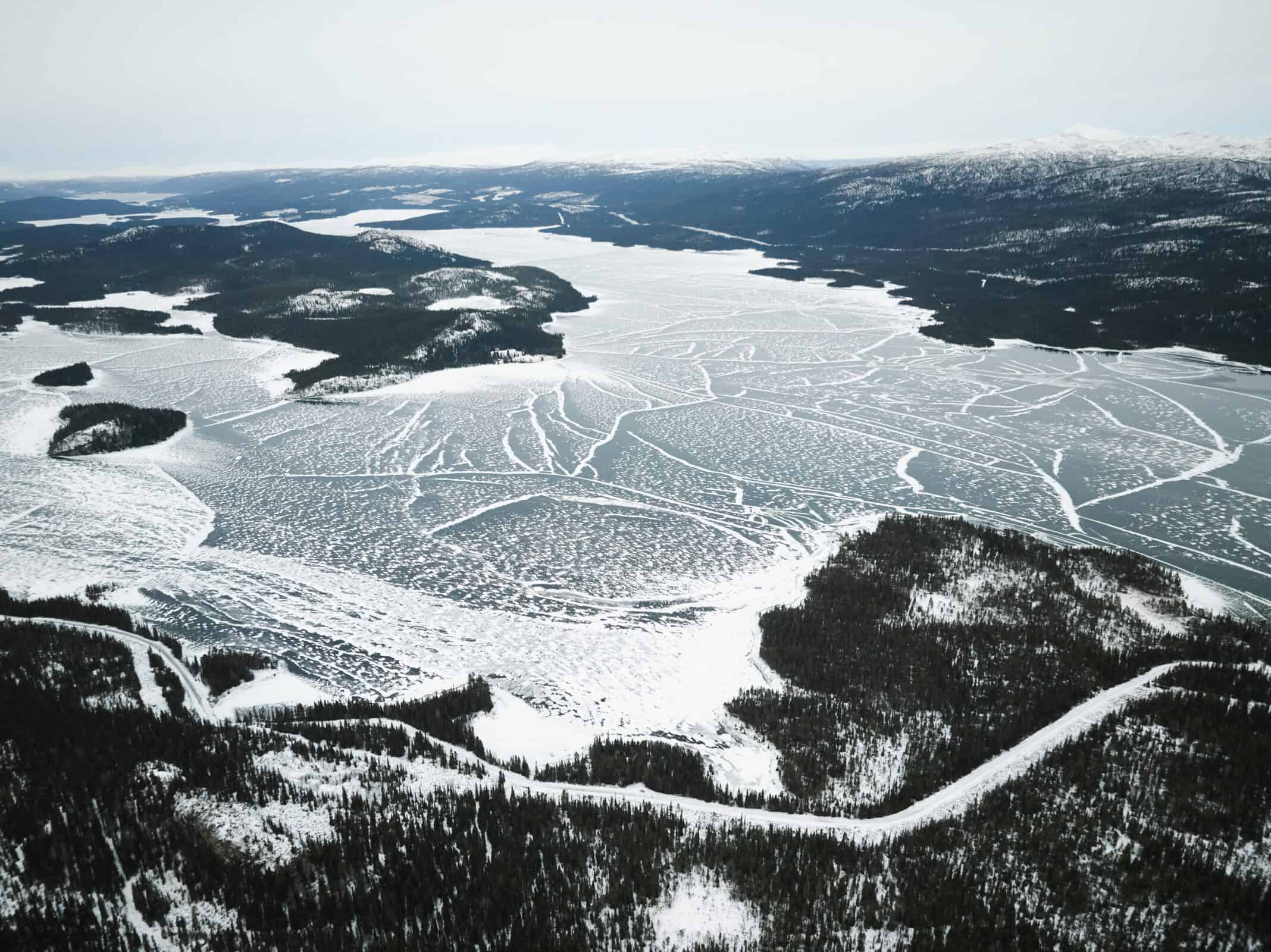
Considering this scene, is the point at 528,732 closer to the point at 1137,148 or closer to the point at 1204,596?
the point at 1204,596

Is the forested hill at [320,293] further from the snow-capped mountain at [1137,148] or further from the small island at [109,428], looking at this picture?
the snow-capped mountain at [1137,148]

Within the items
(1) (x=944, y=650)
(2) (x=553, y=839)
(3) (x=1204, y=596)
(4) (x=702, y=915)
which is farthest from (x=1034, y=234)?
(4) (x=702, y=915)

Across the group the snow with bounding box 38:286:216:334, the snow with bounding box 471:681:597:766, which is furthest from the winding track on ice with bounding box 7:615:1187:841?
the snow with bounding box 38:286:216:334

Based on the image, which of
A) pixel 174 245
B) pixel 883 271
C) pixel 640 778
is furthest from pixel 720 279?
pixel 640 778

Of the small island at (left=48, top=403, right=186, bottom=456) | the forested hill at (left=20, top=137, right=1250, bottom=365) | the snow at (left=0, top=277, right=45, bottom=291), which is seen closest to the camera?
the small island at (left=48, top=403, right=186, bottom=456)

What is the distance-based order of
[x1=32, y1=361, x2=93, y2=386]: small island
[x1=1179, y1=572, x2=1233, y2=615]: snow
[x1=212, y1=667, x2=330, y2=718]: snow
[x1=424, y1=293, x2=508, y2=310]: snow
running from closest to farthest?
1. [x1=212, y1=667, x2=330, y2=718]: snow
2. [x1=1179, y1=572, x2=1233, y2=615]: snow
3. [x1=32, y1=361, x2=93, y2=386]: small island
4. [x1=424, y1=293, x2=508, y2=310]: snow

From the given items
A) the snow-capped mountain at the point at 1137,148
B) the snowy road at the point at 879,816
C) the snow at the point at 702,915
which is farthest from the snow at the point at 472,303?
the snow-capped mountain at the point at 1137,148

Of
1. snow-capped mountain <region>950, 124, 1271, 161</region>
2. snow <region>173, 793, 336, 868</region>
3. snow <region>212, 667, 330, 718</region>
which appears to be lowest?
snow <region>212, 667, 330, 718</region>

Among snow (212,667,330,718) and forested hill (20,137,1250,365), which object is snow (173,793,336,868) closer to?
snow (212,667,330,718)

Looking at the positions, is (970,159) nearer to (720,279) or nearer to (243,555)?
(720,279)
